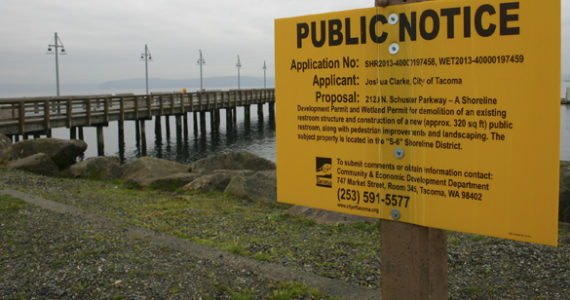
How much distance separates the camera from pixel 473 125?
2598 mm

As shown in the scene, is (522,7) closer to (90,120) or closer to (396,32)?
(396,32)

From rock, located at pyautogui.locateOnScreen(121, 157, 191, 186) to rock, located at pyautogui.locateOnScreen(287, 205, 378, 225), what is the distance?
533cm

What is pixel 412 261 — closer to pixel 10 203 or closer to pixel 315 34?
pixel 315 34

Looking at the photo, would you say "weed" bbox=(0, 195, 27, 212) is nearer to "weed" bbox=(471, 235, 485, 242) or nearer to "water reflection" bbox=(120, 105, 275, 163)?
"weed" bbox=(471, 235, 485, 242)

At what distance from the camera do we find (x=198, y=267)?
19.2ft

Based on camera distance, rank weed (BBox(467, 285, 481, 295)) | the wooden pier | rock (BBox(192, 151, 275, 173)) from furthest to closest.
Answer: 1. the wooden pier
2. rock (BBox(192, 151, 275, 173))
3. weed (BBox(467, 285, 481, 295))

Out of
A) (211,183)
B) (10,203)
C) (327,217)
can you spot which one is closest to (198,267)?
(327,217)

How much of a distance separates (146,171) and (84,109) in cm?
1637

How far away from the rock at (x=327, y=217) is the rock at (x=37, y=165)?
926 cm

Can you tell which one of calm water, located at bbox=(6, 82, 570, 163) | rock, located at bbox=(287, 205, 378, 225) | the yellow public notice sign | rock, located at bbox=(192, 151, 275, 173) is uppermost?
the yellow public notice sign

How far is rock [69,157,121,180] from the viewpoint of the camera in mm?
14875

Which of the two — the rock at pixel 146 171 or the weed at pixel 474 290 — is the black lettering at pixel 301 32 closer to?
the weed at pixel 474 290

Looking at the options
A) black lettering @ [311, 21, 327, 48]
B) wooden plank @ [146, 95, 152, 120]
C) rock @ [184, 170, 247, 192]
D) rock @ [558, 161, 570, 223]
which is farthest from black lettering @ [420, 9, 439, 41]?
wooden plank @ [146, 95, 152, 120]

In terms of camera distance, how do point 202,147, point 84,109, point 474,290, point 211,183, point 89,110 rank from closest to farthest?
point 474,290
point 211,183
point 89,110
point 84,109
point 202,147
